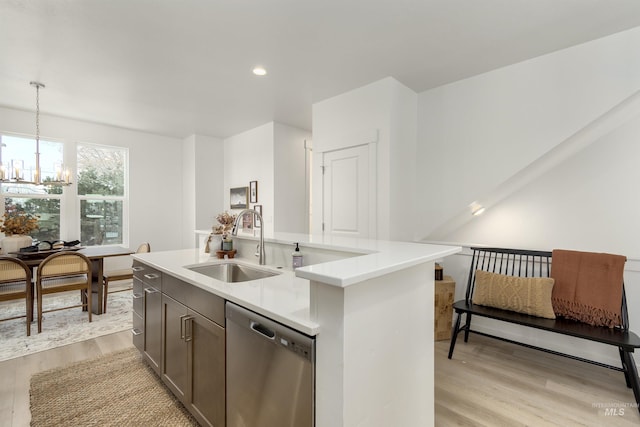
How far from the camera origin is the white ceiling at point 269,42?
208 cm

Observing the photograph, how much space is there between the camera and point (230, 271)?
2367 millimetres

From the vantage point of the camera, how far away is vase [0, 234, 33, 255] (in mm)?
3434

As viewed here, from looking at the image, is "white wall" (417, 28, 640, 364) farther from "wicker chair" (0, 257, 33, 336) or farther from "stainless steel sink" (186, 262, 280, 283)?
"wicker chair" (0, 257, 33, 336)

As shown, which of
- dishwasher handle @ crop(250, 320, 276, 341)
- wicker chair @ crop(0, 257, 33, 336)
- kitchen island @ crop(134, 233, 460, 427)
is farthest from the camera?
wicker chair @ crop(0, 257, 33, 336)

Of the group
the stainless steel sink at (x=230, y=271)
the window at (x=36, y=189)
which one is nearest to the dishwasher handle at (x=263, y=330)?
the stainless steel sink at (x=230, y=271)

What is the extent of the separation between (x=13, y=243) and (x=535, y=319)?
5.49 m

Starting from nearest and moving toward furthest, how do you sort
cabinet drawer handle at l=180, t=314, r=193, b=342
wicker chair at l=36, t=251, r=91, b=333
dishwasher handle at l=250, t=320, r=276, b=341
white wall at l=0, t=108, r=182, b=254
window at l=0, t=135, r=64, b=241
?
dishwasher handle at l=250, t=320, r=276, b=341 < cabinet drawer handle at l=180, t=314, r=193, b=342 < wicker chair at l=36, t=251, r=91, b=333 < window at l=0, t=135, r=64, b=241 < white wall at l=0, t=108, r=182, b=254

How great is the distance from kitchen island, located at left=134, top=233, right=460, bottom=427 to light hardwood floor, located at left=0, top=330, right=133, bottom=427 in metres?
1.45

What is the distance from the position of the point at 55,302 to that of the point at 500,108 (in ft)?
19.8

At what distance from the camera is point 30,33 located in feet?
7.80

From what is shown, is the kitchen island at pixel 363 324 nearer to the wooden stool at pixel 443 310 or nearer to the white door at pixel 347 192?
the wooden stool at pixel 443 310

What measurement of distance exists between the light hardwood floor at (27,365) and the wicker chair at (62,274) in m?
0.69

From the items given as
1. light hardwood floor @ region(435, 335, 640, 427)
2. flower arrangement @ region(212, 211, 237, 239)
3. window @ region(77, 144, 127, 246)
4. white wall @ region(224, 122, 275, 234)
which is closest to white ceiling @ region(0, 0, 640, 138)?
white wall @ region(224, 122, 275, 234)

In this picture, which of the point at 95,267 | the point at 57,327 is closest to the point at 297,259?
the point at 95,267
